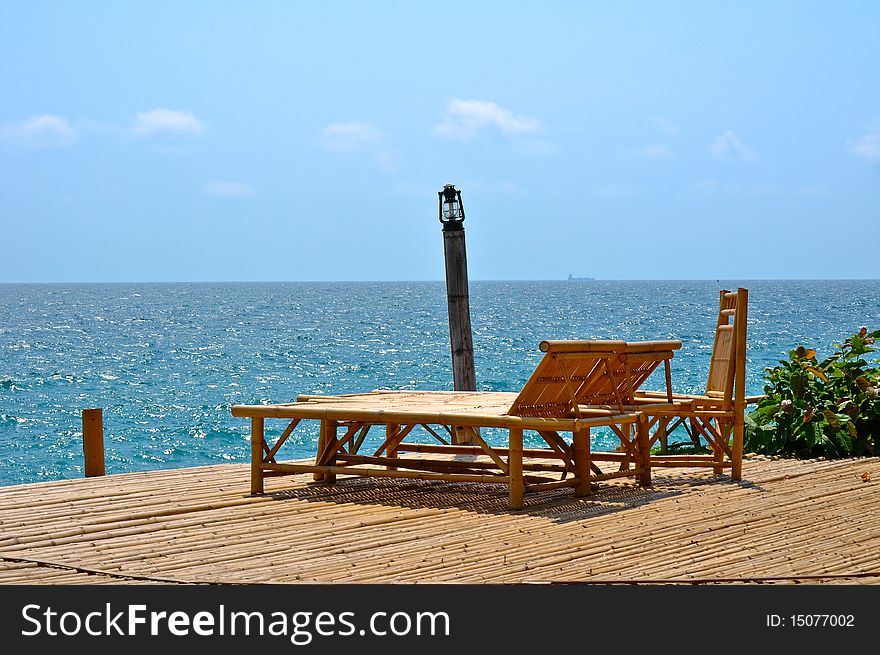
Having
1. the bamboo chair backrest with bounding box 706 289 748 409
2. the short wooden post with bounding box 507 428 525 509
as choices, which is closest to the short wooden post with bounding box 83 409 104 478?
the short wooden post with bounding box 507 428 525 509

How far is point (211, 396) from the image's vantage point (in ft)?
83.1

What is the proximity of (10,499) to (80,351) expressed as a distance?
3305 cm

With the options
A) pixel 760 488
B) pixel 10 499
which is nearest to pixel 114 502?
pixel 10 499

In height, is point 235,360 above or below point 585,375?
below

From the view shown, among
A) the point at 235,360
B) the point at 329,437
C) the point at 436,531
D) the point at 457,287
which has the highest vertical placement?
the point at 457,287

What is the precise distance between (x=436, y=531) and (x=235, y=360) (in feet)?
98.4

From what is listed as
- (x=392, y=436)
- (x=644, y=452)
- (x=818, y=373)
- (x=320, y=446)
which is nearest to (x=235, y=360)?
(x=818, y=373)

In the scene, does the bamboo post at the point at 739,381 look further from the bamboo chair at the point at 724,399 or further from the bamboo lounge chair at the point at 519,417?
the bamboo lounge chair at the point at 519,417

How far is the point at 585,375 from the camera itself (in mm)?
5844

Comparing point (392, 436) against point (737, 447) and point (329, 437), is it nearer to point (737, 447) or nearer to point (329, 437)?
point (329, 437)

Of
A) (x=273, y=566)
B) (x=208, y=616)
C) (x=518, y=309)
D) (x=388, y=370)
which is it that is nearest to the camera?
(x=208, y=616)

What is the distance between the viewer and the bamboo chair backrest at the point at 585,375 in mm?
5430

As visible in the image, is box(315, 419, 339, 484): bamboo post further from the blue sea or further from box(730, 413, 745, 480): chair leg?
the blue sea

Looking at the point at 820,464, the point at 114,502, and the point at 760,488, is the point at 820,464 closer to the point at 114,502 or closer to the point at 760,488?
the point at 760,488
